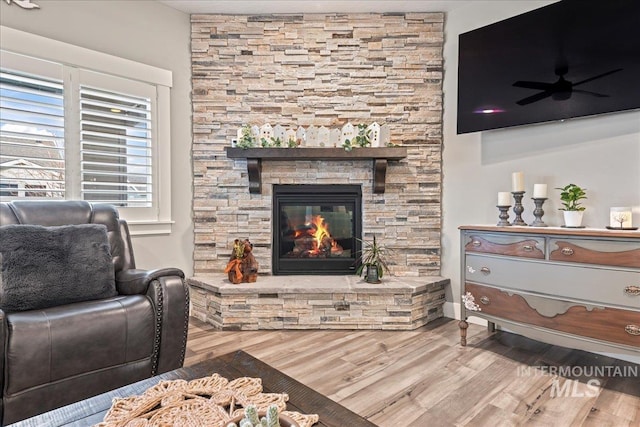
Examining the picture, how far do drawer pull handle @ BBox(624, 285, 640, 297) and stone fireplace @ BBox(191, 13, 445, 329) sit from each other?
4.67 ft

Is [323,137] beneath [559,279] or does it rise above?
above

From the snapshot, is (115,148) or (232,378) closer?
(232,378)

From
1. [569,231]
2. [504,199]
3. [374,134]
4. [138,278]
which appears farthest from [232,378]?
[374,134]

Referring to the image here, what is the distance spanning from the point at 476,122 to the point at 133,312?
8.85ft

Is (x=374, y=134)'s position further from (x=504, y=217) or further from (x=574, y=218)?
(x=574, y=218)

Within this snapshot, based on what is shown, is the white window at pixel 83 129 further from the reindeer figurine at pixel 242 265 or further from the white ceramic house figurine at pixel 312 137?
the white ceramic house figurine at pixel 312 137

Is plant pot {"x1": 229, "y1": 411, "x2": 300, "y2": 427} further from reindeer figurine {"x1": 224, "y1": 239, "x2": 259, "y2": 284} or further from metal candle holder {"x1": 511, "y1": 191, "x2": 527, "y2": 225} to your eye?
metal candle holder {"x1": 511, "y1": 191, "x2": 527, "y2": 225}

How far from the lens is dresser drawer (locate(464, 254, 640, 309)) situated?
1813 mm

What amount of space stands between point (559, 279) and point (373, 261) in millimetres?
1299

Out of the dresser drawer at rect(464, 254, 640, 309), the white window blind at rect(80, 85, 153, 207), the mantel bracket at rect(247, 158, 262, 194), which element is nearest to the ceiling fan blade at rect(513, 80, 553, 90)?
the dresser drawer at rect(464, 254, 640, 309)

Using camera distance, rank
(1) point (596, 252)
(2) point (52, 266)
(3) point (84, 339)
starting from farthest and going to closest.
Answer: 1. (1) point (596, 252)
2. (2) point (52, 266)
3. (3) point (84, 339)

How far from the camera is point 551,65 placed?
94.3 inches

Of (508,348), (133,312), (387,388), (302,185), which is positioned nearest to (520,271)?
(508,348)

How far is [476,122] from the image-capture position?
2.80 meters
